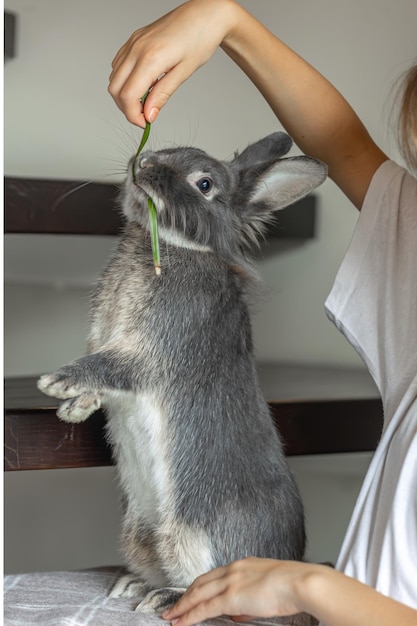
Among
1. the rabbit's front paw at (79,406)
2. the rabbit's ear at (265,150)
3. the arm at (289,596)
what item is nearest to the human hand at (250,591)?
the arm at (289,596)

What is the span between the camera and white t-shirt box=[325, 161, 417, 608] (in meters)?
1.02

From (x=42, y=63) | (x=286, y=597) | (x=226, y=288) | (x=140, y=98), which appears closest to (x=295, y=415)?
(x=226, y=288)

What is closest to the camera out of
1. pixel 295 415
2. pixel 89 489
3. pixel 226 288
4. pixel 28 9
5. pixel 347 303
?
pixel 226 288

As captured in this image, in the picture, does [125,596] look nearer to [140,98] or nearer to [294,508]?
[294,508]

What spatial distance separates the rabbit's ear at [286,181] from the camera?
1.19 metres

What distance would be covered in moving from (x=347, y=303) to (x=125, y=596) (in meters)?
0.51

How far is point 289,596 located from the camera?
0.92m

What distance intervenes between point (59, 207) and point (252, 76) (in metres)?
0.72

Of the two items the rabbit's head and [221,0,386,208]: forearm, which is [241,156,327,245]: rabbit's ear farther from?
[221,0,386,208]: forearm

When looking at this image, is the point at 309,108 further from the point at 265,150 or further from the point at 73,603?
the point at 73,603

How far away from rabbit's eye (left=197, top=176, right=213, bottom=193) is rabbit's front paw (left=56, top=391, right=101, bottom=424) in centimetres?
29

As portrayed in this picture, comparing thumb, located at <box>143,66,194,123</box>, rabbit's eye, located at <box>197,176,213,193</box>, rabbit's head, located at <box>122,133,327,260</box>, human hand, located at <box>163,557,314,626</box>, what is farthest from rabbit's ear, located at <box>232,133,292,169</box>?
human hand, located at <box>163,557,314,626</box>

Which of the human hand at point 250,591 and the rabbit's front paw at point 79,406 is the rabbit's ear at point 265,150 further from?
the human hand at point 250,591

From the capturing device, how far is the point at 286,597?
3.03 ft
